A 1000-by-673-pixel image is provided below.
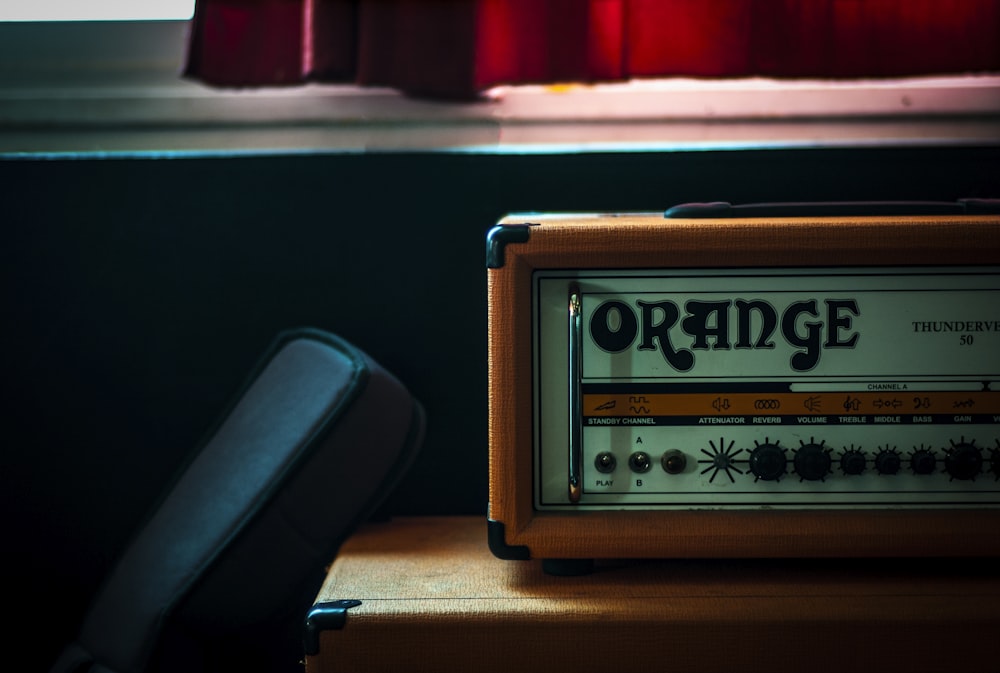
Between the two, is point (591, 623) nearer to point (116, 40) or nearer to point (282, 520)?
point (282, 520)

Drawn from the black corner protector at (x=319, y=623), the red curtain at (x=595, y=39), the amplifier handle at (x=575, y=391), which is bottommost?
the black corner protector at (x=319, y=623)

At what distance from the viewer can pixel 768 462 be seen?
2.11 feet

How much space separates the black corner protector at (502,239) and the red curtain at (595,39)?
345mm

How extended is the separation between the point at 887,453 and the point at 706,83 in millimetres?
560

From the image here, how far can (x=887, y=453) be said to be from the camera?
2.13 feet

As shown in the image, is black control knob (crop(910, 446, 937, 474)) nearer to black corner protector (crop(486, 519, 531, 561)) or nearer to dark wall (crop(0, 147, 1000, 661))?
black corner protector (crop(486, 519, 531, 561))

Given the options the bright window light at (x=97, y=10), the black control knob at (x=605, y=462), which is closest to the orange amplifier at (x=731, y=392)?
the black control knob at (x=605, y=462)

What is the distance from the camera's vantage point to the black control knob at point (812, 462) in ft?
2.11

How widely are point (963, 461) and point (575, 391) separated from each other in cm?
31

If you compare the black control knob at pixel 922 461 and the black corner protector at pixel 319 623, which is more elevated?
the black control knob at pixel 922 461

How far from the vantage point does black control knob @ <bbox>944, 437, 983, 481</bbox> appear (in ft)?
2.10

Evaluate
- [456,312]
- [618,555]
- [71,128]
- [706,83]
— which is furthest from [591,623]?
[71,128]

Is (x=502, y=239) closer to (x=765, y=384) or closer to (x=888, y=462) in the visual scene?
(x=765, y=384)

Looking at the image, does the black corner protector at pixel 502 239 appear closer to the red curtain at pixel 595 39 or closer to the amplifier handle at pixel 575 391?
the amplifier handle at pixel 575 391
